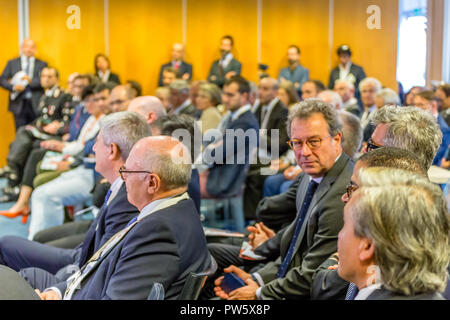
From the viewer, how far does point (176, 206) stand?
1800 millimetres

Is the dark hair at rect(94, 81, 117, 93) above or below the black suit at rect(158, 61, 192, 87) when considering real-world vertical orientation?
below

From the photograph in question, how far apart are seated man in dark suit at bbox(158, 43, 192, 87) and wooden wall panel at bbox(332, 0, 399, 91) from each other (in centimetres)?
219

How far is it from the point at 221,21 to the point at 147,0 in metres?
0.89

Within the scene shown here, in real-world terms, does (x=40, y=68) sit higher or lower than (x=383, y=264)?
higher

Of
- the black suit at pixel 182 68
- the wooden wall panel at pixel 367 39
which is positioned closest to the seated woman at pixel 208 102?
the wooden wall panel at pixel 367 39

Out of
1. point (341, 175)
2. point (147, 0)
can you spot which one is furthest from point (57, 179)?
point (147, 0)

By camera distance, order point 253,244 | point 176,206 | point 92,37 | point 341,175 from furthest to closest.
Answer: point 92,37 → point 253,244 → point 341,175 → point 176,206

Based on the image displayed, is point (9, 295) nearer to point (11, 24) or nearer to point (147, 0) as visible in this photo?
point (11, 24)

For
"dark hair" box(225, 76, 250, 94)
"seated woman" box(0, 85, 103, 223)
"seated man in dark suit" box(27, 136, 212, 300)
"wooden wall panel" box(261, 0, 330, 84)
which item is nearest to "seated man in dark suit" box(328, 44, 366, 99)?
"wooden wall panel" box(261, 0, 330, 84)

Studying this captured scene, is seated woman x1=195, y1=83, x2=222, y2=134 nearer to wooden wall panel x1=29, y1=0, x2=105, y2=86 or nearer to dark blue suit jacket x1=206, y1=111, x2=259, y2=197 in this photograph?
dark blue suit jacket x1=206, y1=111, x2=259, y2=197

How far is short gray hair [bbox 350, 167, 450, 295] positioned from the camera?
0.94 m

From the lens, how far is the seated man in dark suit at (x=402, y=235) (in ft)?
3.08

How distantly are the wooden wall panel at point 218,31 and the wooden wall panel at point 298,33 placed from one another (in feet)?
0.71

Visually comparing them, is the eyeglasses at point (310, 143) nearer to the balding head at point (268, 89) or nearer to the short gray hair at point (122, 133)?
the short gray hair at point (122, 133)
